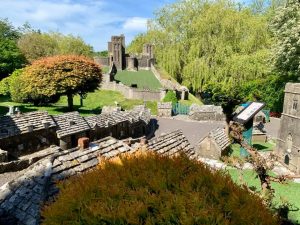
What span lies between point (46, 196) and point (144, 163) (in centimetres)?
241

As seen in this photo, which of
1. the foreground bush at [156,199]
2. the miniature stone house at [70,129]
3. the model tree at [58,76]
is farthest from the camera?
the model tree at [58,76]

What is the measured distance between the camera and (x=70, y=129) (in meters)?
21.7

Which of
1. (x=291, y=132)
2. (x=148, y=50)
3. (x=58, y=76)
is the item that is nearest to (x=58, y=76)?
(x=58, y=76)

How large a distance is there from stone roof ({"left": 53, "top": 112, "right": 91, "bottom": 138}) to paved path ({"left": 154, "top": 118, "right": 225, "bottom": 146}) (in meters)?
7.78

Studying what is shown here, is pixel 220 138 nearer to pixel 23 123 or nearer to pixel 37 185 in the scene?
pixel 23 123

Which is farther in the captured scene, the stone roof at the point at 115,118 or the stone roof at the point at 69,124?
the stone roof at the point at 115,118

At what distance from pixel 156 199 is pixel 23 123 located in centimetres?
1804

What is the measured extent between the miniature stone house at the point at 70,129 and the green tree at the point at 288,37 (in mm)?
19274

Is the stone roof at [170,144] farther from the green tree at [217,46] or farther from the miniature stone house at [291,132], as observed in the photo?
the green tree at [217,46]

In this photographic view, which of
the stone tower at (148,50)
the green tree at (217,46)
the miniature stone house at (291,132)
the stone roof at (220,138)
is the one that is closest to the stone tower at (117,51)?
the stone tower at (148,50)

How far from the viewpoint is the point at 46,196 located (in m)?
6.10

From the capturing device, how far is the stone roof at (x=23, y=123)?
18991 mm

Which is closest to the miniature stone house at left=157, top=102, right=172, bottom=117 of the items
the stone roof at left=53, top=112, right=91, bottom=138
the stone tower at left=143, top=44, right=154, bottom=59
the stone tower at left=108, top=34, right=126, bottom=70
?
the stone roof at left=53, top=112, right=91, bottom=138

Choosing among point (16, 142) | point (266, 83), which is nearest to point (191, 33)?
point (266, 83)
